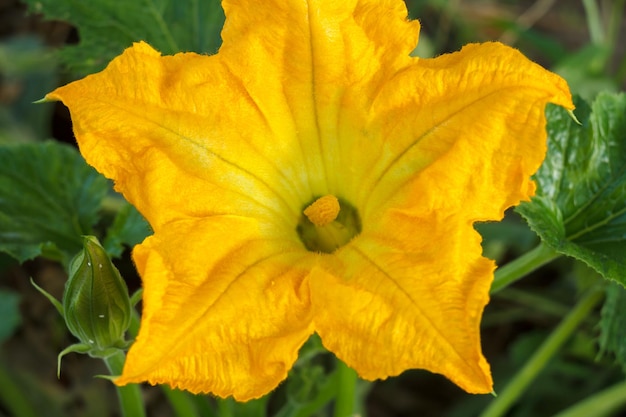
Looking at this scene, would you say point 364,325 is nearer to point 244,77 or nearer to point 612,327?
point 244,77

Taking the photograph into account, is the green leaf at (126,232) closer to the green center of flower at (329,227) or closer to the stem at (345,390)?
the green center of flower at (329,227)

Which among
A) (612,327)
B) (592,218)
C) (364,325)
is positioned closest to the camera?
(364,325)

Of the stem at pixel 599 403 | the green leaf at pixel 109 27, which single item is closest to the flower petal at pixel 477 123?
the green leaf at pixel 109 27

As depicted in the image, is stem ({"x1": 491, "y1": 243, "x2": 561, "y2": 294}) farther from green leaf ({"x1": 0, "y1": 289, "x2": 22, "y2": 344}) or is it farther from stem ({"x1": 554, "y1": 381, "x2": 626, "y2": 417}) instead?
green leaf ({"x1": 0, "y1": 289, "x2": 22, "y2": 344})

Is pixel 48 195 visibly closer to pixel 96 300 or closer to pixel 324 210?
pixel 96 300

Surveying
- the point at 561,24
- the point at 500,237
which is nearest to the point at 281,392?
the point at 500,237

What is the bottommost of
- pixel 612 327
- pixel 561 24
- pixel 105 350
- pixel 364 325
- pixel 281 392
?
pixel 281 392
